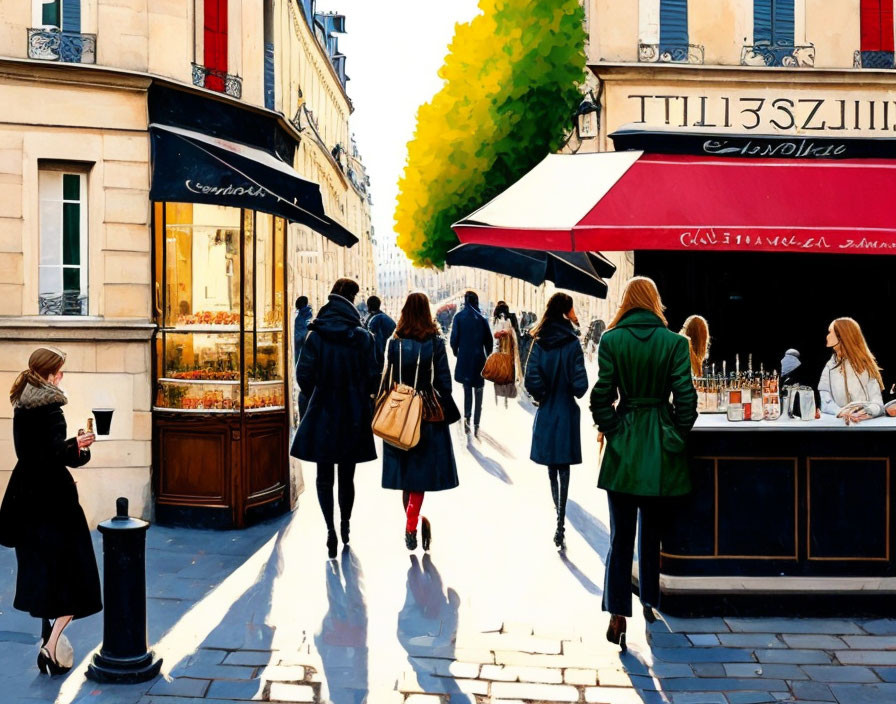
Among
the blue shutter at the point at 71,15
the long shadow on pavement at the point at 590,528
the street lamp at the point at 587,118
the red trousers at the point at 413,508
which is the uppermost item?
the street lamp at the point at 587,118

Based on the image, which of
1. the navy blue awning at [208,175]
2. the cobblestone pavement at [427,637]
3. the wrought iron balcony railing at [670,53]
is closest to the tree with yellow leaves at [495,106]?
the wrought iron balcony railing at [670,53]

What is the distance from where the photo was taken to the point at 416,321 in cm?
798

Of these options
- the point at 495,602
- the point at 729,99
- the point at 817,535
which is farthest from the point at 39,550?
the point at 729,99

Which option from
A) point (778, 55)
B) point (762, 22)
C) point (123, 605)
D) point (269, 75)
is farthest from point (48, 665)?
point (762, 22)

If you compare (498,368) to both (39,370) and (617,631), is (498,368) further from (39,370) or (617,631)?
(39,370)

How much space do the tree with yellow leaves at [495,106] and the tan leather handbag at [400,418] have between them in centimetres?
1676

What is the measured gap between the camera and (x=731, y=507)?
654cm

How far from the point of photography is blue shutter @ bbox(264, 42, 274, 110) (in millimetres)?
10820

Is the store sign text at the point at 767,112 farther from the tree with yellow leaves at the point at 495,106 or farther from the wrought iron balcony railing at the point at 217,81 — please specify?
the wrought iron balcony railing at the point at 217,81

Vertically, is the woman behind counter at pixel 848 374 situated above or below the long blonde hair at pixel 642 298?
below

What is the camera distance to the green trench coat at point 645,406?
19.1ft

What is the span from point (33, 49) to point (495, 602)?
231 inches

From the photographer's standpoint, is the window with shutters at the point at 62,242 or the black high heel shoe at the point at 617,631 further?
the window with shutters at the point at 62,242

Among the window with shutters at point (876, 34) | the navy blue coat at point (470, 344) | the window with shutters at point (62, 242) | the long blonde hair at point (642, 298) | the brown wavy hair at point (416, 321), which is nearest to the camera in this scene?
the long blonde hair at point (642, 298)
